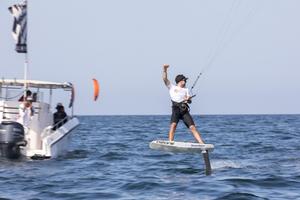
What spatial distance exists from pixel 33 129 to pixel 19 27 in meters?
3.57

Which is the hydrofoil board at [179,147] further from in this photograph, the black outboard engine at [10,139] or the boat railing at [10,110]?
the boat railing at [10,110]

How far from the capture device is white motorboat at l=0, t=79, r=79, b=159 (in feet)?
60.4

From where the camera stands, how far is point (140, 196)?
12.4 meters

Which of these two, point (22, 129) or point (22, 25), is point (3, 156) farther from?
point (22, 25)

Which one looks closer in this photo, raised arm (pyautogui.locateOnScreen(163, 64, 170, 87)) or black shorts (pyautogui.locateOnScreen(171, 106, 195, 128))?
raised arm (pyautogui.locateOnScreen(163, 64, 170, 87))

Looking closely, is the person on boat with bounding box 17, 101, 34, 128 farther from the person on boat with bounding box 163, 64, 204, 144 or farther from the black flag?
the person on boat with bounding box 163, 64, 204, 144

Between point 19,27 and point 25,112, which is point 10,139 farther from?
point 19,27

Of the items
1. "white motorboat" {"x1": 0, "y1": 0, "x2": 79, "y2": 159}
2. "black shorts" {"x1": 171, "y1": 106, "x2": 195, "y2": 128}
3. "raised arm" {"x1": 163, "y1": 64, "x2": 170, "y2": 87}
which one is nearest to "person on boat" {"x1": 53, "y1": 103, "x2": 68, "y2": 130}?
"white motorboat" {"x1": 0, "y1": 0, "x2": 79, "y2": 159}

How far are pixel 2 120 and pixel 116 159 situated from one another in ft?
12.2

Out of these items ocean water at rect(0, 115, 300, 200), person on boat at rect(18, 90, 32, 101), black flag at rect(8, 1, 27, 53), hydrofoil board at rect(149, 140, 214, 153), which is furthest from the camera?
black flag at rect(8, 1, 27, 53)

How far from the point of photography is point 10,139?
18.3m

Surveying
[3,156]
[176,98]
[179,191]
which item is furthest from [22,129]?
[179,191]

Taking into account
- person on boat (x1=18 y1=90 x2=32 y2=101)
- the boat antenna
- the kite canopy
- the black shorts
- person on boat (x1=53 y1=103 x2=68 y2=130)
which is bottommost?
person on boat (x1=53 y1=103 x2=68 y2=130)

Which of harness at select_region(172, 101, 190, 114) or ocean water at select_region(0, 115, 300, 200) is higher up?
harness at select_region(172, 101, 190, 114)
